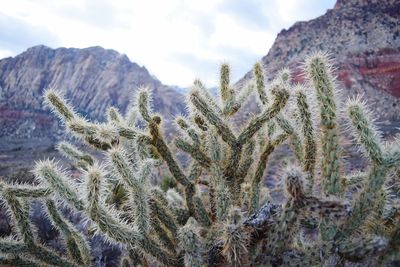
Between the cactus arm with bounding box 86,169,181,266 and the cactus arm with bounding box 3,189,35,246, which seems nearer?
the cactus arm with bounding box 86,169,181,266

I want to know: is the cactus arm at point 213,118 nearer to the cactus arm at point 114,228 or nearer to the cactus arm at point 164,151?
the cactus arm at point 164,151

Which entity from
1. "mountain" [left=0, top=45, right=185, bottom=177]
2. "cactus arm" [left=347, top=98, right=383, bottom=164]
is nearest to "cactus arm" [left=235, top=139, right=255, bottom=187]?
"cactus arm" [left=347, top=98, right=383, bottom=164]

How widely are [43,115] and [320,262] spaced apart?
64.3 meters

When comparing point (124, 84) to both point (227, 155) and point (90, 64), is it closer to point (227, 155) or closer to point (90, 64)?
point (90, 64)

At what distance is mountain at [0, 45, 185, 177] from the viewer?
6031 cm

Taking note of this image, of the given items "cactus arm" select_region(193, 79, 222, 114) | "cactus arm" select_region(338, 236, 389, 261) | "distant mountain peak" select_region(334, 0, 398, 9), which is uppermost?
"distant mountain peak" select_region(334, 0, 398, 9)

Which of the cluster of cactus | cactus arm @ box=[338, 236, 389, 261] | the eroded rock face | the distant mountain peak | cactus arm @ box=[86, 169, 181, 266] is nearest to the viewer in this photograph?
cactus arm @ box=[338, 236, 389, 261]

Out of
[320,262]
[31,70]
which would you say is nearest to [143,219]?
[320,262]

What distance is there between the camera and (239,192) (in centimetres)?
333

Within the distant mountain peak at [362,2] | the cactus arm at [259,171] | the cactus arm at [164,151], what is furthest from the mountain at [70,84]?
the cactus arm at [259,171]

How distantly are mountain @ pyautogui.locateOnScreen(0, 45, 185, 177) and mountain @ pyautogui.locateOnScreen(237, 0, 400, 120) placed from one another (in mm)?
24046

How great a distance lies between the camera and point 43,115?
60531 millimetres

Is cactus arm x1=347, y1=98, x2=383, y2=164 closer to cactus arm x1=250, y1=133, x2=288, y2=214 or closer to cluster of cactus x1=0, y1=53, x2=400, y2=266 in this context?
cluster of cactus x1=0, y1=53, x2=400, y2=266

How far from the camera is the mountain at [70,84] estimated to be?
198 feet
